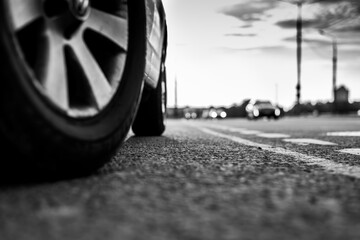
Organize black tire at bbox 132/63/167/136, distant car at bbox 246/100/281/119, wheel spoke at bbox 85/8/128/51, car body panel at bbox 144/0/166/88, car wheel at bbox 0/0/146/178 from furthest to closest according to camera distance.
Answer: distant car at bbox 246/100/281/119, black tire at bbox 132/63/167/136, car body panel at bbox 144/0/166/88, wheel spoke at bbox 85/8/128/51, car wheel at bbox 0/0/146/178

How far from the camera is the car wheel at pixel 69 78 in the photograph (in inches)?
81.5

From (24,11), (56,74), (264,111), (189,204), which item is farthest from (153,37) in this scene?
(264,111)

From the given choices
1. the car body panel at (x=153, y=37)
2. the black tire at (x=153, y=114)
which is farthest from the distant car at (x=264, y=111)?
the car body panel at (x=153, y=37)

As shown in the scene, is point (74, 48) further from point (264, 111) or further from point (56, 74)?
point (264, 111)

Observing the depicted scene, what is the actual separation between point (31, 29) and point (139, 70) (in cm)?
87

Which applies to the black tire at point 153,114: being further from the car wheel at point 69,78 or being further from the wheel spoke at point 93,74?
the wheel spoke at point 93,74

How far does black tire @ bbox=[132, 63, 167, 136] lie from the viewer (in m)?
6.36

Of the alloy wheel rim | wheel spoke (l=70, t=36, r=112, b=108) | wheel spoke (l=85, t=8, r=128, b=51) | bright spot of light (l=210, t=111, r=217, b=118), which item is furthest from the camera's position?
bright spot of light (l=210, t=111, r=217, b=118)

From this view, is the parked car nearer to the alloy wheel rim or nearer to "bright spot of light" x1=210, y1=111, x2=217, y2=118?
the alloy wheel rim

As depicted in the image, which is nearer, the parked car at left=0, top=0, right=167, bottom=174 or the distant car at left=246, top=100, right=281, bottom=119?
the parked car at left=0, top=0, right=167, bottom=174

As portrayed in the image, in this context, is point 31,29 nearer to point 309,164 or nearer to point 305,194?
point 305,194

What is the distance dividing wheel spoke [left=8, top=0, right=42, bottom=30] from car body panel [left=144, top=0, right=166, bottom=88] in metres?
1.63

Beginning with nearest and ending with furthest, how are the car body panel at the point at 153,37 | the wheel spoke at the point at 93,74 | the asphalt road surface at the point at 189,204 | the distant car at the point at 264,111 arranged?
the asphalt road surface at the point at 189,204
the wheel spoke at the point at 93,74
the car body panel at the point at 153,37
the distant car at the point at 264,111

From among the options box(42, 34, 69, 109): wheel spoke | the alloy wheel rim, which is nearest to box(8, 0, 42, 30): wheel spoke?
the alloy wheel rim
